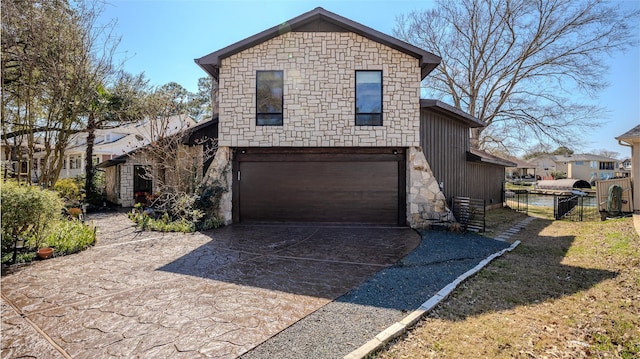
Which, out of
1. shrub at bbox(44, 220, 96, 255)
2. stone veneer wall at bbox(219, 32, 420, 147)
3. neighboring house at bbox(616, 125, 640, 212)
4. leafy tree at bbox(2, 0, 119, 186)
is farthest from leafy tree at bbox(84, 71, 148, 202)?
neighboring house at bbox(616, 125, 640, 212)

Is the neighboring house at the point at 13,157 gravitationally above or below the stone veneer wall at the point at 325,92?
below

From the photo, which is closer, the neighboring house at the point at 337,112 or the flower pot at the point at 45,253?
the flower pot at the point at 45,253

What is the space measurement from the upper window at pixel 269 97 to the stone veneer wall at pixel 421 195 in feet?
15.7

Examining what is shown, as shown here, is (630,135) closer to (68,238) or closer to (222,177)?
(222,177)

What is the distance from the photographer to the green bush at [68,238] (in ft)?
20.5

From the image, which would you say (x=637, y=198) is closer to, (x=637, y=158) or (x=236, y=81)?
(x=637, y=158)

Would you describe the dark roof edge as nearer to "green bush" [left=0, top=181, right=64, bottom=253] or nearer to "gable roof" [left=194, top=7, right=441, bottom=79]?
"gable roof" [left=194, top=7, right=441, bottom=79]

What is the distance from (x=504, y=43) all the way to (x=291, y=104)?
17291mm

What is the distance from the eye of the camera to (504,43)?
18766mm

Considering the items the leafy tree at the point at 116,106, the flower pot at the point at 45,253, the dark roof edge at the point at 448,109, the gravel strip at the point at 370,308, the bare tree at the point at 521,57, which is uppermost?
the bare tree at the point at 521,57

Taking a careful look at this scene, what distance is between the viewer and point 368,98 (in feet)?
31.8

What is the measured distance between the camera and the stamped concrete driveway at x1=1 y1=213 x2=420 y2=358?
3.06 metres

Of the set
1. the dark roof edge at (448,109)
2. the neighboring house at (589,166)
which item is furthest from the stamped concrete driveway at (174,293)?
the neighboring house at (589,166)

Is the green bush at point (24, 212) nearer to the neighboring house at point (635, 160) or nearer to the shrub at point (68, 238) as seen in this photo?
the shrub at point (68, 238)
